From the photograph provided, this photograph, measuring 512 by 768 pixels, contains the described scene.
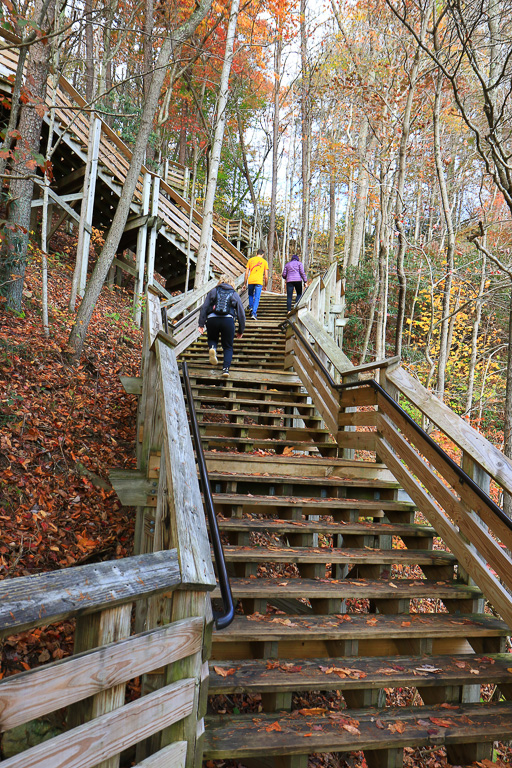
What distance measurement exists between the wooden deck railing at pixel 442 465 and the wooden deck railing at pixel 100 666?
89.5 inches

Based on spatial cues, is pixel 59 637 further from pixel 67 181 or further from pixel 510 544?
pixel 67 181

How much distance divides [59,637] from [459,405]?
17287 millimetres

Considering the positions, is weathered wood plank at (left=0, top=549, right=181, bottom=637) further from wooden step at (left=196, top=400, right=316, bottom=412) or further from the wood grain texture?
wooden step at (left=196, top=400, right=316, bottom=412)

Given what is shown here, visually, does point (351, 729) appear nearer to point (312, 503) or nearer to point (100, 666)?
point (100, 666)

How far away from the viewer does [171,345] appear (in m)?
4.68

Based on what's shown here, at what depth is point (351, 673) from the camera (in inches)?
110

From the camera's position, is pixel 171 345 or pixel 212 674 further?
pixel 171 345

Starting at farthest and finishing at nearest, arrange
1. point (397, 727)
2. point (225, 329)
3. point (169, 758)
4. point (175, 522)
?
1. point (225, 329)
2. point (397, 727)
3. point (175, 522)
4. point (169, 758)

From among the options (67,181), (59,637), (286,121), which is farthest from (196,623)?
(286,121)

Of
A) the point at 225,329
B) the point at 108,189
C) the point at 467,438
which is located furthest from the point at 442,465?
the point at 108,189

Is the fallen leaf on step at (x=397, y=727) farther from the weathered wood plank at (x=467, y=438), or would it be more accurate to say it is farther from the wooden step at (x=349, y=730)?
Result: the weathered wood plank at (x=467, y=438)

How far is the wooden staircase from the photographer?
99.0 inches

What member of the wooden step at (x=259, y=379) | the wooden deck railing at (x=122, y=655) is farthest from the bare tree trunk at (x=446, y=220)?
the wooden deck railing at (x=122, y=655)

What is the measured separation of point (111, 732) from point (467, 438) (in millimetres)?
2979
